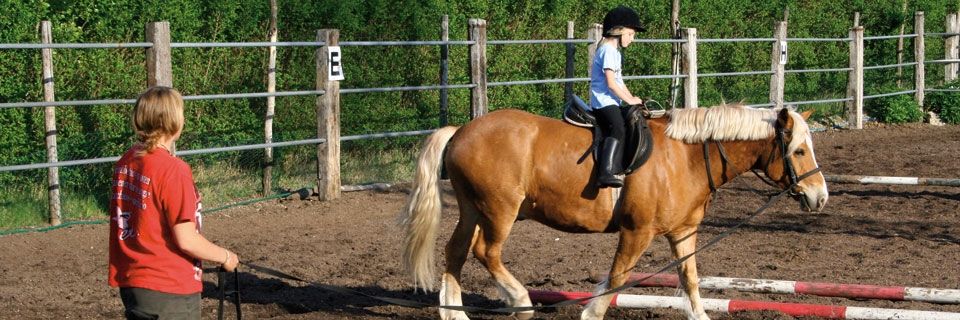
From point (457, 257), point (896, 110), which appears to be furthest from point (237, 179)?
point (896, 110)

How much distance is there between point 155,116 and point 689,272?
3.64 m

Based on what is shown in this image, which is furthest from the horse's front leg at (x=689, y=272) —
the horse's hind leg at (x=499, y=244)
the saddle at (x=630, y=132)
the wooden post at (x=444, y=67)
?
the wooden post at (x=444, y=67)

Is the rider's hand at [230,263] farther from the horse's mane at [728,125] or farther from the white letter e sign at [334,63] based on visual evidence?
the white letter e sign at [334,63]

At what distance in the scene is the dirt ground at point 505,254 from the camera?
24.1 ft

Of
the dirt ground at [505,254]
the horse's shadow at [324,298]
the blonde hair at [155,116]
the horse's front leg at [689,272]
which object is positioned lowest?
the horse's shadow at [324,298]

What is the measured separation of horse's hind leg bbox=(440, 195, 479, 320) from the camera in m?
6.80

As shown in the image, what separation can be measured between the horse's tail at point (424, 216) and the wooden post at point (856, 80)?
14587mm

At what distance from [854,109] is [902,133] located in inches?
37.9

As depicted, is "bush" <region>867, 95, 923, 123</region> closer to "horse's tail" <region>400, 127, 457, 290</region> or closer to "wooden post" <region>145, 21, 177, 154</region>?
"wooden post" <region>145, 21, 177, 154</region>

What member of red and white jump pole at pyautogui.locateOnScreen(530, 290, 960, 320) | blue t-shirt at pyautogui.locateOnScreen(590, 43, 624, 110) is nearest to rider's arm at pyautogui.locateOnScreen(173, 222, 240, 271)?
red and white jump pole at pyautogui.locateOnScreen(530, 290, 960, 320)

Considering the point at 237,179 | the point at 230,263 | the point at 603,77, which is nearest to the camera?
the point at 230,263

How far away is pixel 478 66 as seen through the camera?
13281mm

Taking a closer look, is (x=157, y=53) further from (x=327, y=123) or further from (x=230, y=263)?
(x=230, y=263)

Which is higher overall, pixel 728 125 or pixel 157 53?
pixel 157 53
